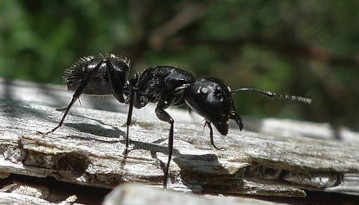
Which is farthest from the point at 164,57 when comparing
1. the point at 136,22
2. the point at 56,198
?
the point at 56,198

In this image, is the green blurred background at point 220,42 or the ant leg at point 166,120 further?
the green blurred background at point 220,42

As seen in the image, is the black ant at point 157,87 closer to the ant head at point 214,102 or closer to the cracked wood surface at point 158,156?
the ant head at point 214,102

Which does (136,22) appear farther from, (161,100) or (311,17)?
(161,100)

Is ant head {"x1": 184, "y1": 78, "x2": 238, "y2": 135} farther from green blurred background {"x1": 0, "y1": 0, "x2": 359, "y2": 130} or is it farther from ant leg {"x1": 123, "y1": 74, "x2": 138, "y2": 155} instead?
green blurred background {"x1": 0, "y1": 0, "x2": 359, "y2": 130}

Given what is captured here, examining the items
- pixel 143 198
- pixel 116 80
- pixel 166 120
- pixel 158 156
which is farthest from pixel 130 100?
pixel 143 198

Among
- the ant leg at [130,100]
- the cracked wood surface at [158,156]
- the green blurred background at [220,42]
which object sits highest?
the green blurred background at [220,42]

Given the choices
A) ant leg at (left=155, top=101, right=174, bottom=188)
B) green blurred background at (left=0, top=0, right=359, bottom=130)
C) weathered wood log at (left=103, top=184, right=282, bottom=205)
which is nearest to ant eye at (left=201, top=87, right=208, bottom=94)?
ant leg at (left=155, top=101, right=174, bottom=188)

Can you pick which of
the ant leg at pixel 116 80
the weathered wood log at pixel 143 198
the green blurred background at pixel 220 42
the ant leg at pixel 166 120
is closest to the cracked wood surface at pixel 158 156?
the ant leg at pixel 166 120
